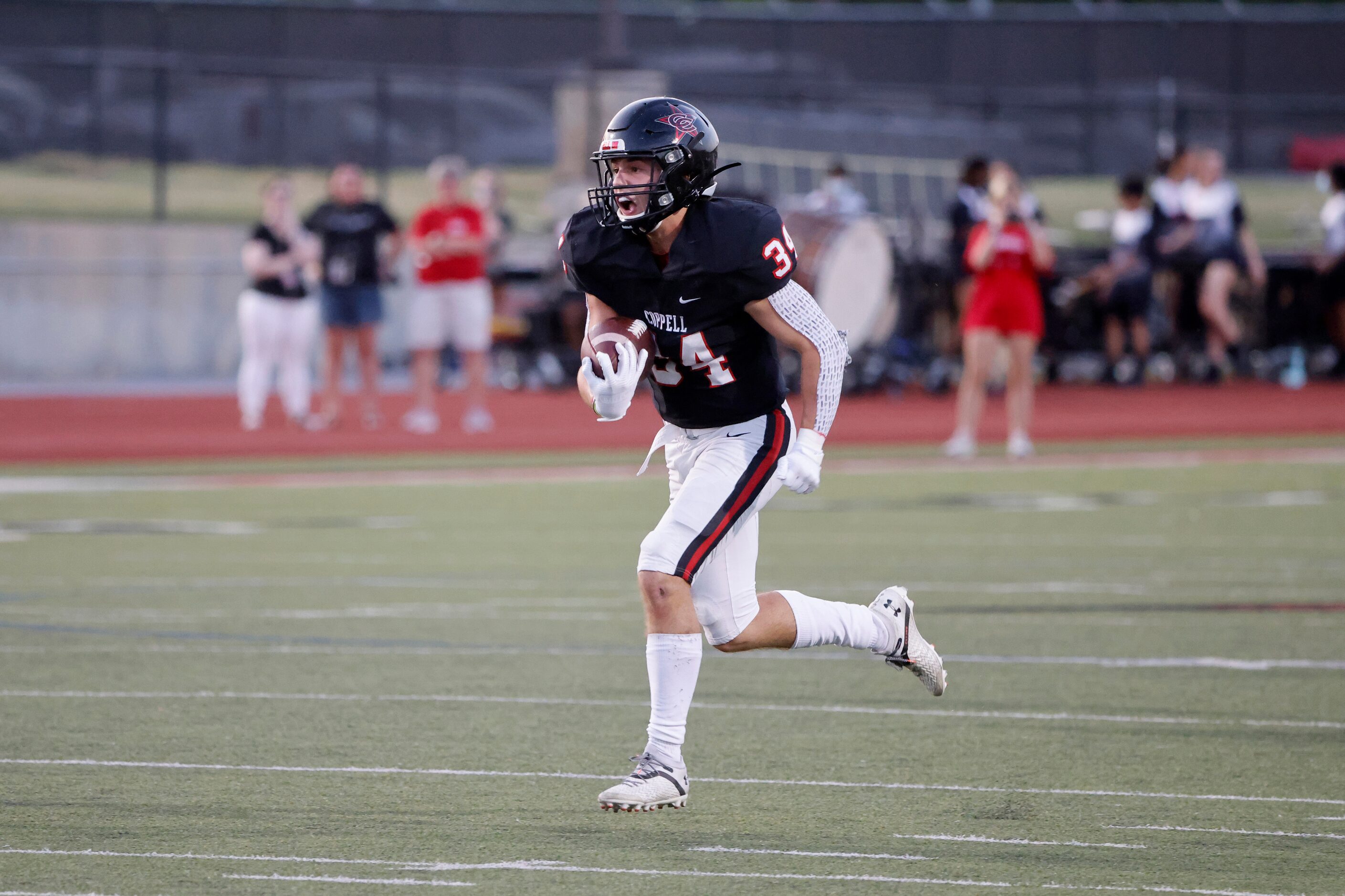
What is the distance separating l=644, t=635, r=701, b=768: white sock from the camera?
201 inches

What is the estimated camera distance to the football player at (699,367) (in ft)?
17.0

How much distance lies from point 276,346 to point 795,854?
12.0 meters

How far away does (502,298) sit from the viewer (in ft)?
68.2

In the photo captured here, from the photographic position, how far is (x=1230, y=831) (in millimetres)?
4801

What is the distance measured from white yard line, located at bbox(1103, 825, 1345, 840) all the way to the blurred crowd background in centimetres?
921

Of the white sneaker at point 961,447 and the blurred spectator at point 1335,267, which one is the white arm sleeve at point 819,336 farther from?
the blurred spectator at point 1335,267

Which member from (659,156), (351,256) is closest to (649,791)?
(659,156)

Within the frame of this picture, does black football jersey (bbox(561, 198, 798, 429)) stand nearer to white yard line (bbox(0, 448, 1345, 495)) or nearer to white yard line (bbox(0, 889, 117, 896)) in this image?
white yard line (bbox(0, 889, 117, 896))

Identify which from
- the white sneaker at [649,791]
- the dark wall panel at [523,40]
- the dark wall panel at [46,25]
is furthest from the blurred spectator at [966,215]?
the dark wall panel at [46,25]

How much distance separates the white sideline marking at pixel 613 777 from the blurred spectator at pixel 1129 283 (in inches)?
608

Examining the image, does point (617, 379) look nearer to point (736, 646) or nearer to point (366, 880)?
point (736, 646)

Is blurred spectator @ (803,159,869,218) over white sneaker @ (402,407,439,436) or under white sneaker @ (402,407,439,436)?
over

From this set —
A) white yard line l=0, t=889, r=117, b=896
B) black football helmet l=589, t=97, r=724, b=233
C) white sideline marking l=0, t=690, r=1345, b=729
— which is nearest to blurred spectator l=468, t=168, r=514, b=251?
white sideline marking l=0, t=690, r=1345, b=729

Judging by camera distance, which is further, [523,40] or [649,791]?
[523,40]
